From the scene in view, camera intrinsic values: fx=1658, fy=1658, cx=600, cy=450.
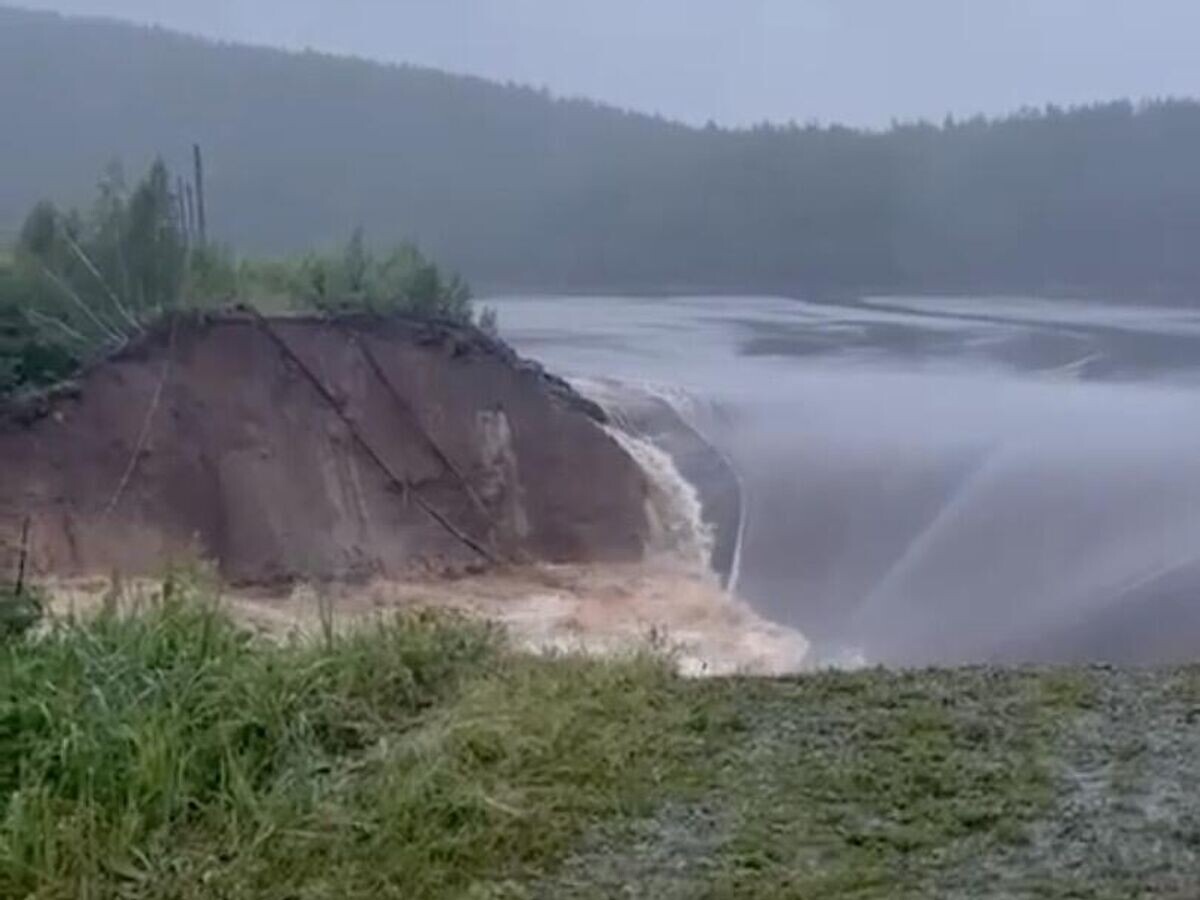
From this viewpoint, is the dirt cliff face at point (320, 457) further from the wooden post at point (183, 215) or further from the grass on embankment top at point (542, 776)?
the grass on embankment top at point (542, 776)

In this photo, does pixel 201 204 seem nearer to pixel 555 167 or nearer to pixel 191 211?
pixel 191 211

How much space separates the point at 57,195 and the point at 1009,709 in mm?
7326

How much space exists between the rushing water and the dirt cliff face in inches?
25.9

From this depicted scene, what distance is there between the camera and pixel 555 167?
372 inches

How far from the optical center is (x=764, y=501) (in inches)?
328

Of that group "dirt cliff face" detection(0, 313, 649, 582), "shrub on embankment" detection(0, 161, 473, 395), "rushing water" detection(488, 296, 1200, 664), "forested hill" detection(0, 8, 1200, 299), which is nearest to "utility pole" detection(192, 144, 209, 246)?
"shrub on embankment" detection(0, 161, 473, 395)

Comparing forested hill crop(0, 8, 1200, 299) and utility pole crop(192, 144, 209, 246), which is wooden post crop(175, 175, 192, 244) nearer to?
utility pole crop(192, 144, 209, 246)

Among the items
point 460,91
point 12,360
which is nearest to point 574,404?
point 460,91

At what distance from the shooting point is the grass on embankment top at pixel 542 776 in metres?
2.03

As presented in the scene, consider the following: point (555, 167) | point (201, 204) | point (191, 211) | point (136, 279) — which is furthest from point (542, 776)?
point (555, 167)

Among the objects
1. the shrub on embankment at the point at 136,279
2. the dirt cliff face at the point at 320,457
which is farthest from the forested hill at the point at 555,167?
the dirt cliff face at the point at 320,457

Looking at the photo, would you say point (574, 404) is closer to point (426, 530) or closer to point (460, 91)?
point (426, 530)

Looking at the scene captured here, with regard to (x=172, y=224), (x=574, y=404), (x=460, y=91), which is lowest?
(x=574, y=404)

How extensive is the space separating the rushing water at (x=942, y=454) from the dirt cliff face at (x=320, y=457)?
2.16 ft
